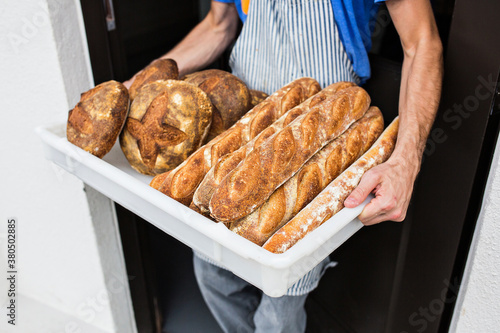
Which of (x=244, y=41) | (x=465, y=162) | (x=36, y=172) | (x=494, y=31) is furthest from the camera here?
(x=36, y=172)

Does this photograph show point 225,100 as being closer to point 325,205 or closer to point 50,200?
point 325,205

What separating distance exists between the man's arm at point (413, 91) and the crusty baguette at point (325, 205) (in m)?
0.03

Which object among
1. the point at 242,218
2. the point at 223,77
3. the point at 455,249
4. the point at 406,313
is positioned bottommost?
the point at 406,313

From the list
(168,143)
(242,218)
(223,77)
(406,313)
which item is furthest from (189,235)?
(406,313)

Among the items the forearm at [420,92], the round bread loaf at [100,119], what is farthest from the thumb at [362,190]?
the round bread loaf at [100,119]

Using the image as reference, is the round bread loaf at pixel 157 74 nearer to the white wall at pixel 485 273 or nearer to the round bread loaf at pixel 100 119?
the round bread loaf at pixel 100 119

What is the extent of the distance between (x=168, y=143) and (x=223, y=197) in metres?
0.23

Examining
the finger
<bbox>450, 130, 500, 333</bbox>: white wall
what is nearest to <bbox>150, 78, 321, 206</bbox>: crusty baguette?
the finger

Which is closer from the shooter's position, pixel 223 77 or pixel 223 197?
pixel 223 197

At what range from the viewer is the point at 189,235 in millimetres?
765

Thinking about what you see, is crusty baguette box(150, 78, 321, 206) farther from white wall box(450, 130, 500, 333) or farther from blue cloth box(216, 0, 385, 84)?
white wall box(450, 130, 500, 333)

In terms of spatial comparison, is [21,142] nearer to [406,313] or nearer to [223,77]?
[223,77]

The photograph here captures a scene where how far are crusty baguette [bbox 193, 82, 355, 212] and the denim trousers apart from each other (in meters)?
0.51

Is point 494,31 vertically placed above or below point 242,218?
above
